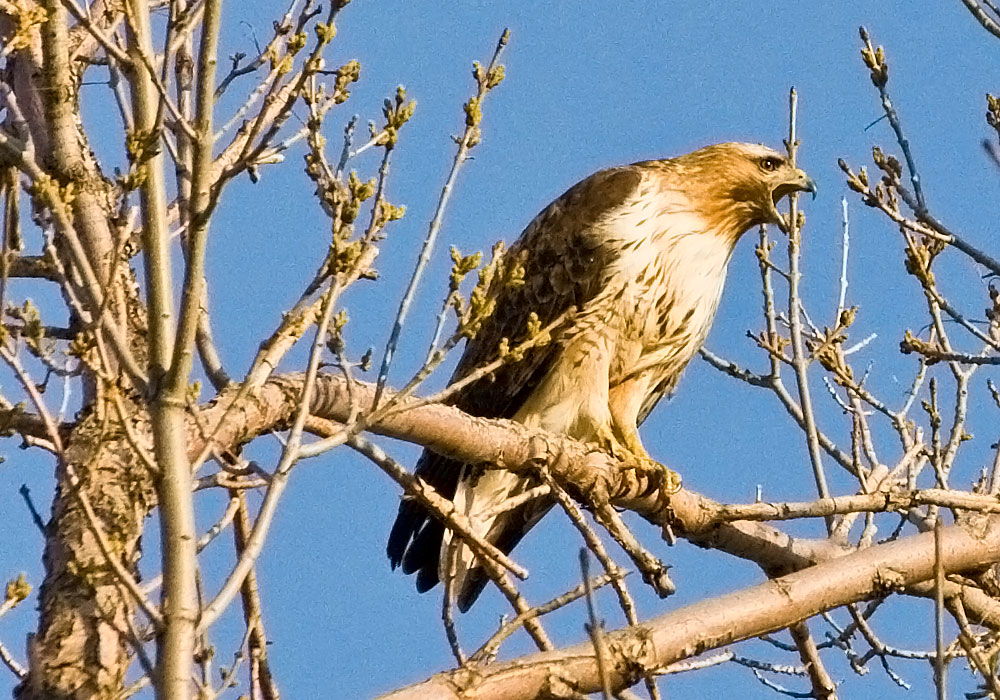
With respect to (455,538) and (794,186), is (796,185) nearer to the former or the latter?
(794,186)

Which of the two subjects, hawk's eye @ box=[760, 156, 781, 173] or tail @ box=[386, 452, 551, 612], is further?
hawk's eye @ box=[760, 156, 781, 173]

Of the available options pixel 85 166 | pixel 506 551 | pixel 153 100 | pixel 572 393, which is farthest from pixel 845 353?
pixel 153 100

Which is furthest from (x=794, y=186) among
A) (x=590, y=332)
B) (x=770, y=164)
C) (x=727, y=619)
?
(x=727, y=619)

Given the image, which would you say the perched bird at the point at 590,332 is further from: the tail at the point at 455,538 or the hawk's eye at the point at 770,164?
the hawk's eye at the point at 770,164

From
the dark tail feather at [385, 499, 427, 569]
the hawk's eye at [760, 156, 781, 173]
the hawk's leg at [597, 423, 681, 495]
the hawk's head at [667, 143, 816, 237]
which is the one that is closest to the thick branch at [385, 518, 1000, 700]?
the hawk's leg at [597, 423, 681, 495]

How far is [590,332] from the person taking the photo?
531 cm

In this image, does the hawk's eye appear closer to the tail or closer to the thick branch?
the tail

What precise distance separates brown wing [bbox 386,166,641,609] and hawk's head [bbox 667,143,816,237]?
13.0 inches

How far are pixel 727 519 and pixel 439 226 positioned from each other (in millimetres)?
1733

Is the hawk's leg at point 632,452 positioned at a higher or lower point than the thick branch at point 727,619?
higher

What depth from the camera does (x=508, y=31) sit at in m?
3.26

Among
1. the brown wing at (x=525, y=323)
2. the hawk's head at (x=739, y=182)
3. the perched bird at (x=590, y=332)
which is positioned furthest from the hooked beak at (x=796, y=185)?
the brown wing at (x=525, y=323)

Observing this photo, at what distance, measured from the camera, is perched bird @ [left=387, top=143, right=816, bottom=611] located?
Result: 17.3 ft

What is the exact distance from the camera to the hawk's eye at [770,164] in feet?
20.0
